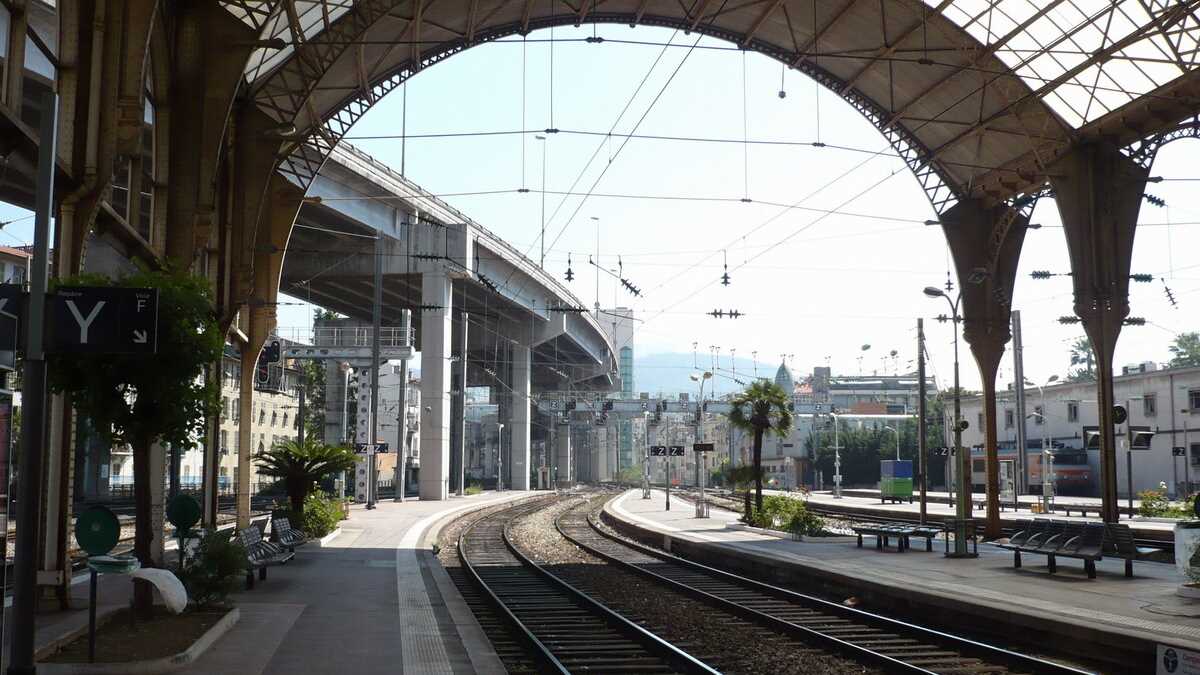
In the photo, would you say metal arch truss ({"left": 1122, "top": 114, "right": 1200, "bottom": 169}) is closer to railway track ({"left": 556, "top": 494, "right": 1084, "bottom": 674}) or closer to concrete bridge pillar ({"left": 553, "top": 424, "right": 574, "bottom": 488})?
railway track ({"left": 556, "top": 494, "right": 1084, "bottom": 674})

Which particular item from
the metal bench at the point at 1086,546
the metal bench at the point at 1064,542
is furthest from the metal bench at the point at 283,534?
the metal bench at the point at 1086,546

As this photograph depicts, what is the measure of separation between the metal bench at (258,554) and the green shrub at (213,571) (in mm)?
3064

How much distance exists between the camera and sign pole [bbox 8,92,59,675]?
9.21 m

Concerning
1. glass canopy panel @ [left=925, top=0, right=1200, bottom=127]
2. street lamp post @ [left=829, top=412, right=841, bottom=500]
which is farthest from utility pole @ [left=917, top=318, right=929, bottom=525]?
street lamp post @ [left=829, top=412, right=841, bottom=500]

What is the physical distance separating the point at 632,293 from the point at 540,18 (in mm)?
20766

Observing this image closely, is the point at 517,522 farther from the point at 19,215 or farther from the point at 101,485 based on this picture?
the point at 19,215

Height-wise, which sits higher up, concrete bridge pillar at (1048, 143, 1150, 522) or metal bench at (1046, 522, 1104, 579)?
concrete bridge pillar at (1048, 143, 1150, 522)

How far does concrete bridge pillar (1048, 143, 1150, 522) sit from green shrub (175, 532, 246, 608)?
20.8 meters

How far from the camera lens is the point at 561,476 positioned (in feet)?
364

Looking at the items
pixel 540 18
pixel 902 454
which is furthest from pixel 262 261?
pixel 902 454

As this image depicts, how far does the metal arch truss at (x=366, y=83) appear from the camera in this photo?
24828mm

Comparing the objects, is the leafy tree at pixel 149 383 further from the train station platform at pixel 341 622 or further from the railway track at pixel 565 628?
the railway track at pixel 565 628

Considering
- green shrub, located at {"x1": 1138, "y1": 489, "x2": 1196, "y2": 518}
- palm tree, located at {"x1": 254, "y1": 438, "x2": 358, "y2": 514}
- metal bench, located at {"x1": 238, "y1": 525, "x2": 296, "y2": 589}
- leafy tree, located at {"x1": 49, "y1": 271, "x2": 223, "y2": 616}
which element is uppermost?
leafy tree, located at {"x1": 49, "y1": 271, "x2": 223, "y2": 616}

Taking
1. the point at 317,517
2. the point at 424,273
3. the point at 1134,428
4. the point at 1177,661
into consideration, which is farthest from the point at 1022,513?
the point at 1177,661
